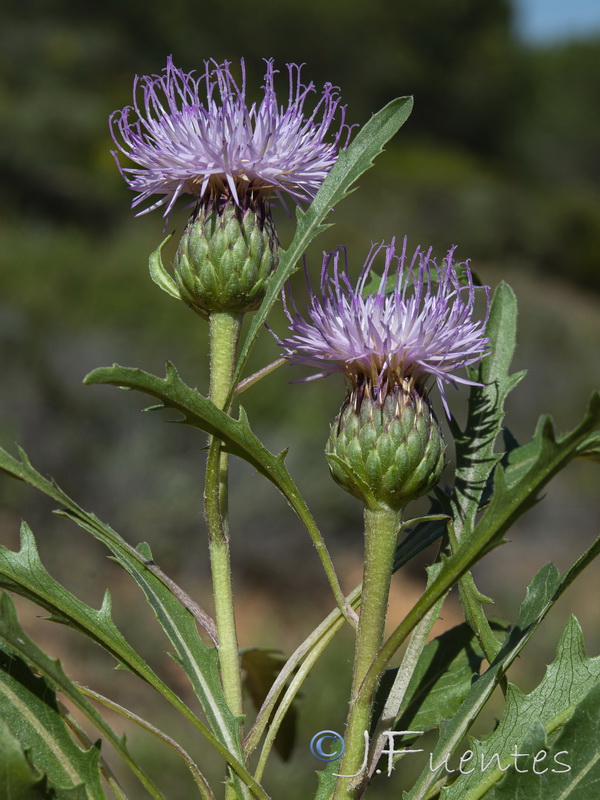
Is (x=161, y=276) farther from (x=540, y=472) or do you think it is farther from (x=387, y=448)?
(x=540, y=472)

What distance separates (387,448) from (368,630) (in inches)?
9.5

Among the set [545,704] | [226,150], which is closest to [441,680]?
[545,704]

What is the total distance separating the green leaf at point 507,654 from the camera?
1071mm

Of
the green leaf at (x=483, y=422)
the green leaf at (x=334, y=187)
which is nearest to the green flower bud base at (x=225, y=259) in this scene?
the green leaf at (x=334, y=187)

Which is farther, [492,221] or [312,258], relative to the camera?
[492,221]

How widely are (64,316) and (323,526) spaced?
4967 mm

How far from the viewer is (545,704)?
1132 millimetres

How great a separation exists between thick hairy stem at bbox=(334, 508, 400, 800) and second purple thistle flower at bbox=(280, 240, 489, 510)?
3cm

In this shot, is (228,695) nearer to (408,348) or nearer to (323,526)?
(408,348)

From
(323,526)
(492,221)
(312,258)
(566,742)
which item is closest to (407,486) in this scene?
(566,742)

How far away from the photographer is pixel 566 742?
959 millimetres

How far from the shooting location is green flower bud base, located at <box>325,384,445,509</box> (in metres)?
1.16

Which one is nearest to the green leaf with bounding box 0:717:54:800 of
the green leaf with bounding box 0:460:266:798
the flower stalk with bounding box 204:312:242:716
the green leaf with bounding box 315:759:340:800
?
the green leaf with bounding box 0:460:266:798

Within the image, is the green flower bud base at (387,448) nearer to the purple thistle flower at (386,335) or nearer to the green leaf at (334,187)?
the purple thistle flower at (386,335)
